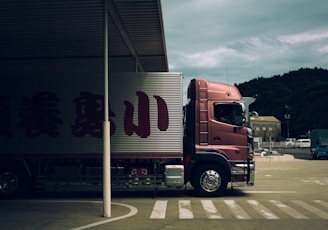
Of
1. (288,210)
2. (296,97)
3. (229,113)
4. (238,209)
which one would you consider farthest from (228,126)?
(296,97)

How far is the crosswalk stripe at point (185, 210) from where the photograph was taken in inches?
386

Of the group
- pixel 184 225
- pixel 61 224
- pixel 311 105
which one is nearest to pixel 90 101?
pixel 61 224

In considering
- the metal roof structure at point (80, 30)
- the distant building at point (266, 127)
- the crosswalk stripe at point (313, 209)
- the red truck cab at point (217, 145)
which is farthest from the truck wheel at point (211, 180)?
the distant building at point (266, 127)

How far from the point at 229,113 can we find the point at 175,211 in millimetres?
3961

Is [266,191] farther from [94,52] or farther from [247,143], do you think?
[94,52]

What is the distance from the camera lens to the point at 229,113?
508 inches

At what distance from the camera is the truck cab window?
12844 millimetres

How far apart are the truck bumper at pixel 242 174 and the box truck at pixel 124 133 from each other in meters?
0.03

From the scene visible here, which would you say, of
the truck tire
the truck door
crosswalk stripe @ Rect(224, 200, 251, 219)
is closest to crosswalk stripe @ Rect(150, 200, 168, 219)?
crosswalk stripe @ Rect(224, 200, 251, 219)

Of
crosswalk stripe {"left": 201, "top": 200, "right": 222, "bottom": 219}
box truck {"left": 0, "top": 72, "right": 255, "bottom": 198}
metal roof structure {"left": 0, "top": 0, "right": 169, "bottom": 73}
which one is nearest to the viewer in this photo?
crosswalk stripe {"left": 201, "top": 200, "right": 222, "bottom": 219}

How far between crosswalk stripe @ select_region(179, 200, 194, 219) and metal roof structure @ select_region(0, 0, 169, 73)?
557cm

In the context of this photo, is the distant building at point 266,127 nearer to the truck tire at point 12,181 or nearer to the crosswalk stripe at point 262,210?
the crosswalk stripe at point 262,210

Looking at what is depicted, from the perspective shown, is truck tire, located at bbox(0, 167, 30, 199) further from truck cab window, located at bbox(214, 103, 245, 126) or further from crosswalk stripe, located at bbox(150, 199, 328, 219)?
truck cab window, located at bbox(214, 103, 245, 126)

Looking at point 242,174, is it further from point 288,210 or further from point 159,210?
point 159,210
